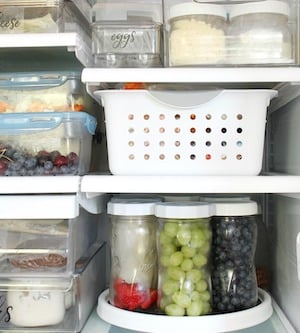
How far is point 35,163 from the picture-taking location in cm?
104

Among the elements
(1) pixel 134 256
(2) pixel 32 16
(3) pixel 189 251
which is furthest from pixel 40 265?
(2) pixel 32 16

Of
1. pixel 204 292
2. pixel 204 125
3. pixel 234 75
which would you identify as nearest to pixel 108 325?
pixel 204 292

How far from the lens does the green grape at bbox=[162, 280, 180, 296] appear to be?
1.05 m

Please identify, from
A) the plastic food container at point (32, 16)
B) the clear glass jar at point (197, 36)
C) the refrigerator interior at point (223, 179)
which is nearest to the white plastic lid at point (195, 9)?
the clear glass jar at point (197, 36)

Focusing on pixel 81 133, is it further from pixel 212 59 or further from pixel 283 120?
pixel 283 120

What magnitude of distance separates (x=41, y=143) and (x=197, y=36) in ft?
1.24

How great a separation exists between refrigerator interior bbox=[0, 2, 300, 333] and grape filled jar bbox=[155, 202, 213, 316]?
5 cm

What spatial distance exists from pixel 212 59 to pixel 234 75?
6cm

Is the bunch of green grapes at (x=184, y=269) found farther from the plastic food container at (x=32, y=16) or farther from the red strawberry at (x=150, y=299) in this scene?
the plastic food container at (x=32, y=16)

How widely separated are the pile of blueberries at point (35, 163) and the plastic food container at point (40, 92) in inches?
3.5

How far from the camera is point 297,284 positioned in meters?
1.05

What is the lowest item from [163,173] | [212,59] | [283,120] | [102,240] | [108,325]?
[108,325]

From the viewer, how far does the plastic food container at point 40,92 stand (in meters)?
1.07

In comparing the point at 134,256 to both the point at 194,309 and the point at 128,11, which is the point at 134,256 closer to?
the point at 194,309
